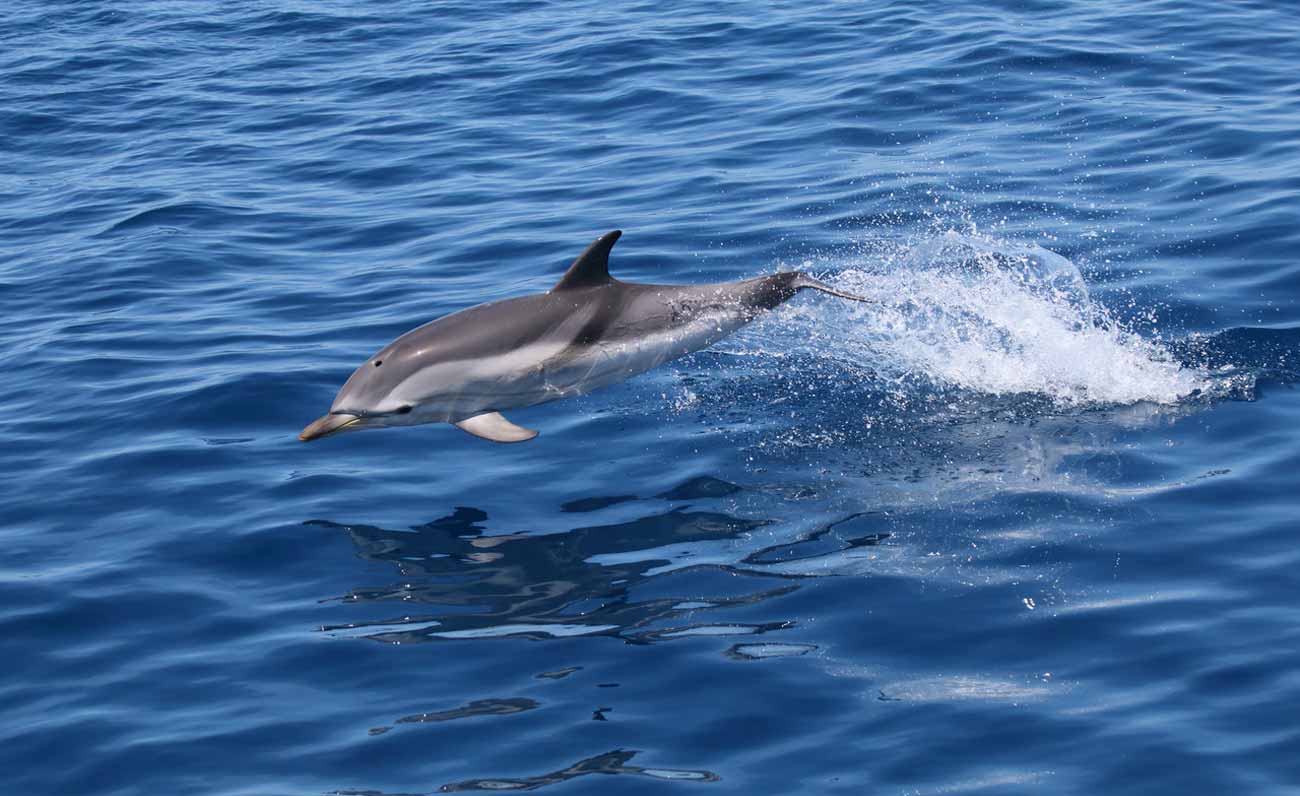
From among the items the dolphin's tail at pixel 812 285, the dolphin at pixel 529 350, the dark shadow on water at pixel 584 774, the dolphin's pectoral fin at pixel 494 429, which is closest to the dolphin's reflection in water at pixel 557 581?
the dolphin's pectoral fin at pixel 494 429

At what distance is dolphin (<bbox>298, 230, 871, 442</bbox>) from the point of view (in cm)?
872

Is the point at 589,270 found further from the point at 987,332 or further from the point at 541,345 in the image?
the point at 987,332

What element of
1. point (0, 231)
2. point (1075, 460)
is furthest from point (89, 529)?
point (0, 231)

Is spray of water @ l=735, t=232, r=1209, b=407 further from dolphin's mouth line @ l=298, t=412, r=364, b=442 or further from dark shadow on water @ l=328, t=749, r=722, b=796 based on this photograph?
dark shadow on water @ l=328, t=749, r=722, b=796

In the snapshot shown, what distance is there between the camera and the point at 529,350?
8.74 metres

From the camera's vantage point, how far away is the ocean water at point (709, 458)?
21.5 ft

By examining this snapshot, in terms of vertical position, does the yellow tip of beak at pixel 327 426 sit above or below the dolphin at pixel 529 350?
below

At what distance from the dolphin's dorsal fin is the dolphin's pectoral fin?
78cm

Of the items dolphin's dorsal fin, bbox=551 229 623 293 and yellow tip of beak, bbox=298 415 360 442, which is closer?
dolphin's dorsal fin, bbox=551 229 623 293

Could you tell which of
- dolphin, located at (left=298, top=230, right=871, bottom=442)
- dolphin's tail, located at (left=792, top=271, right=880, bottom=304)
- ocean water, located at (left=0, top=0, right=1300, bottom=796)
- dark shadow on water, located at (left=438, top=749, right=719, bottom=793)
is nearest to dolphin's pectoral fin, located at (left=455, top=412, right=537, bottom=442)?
dolphin, located at (left=298, top=230, right=871, bottom=442)

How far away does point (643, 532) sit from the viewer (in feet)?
27.7

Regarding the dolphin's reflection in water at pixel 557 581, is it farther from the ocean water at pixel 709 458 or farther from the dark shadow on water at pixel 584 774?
the dark shadow on water at pixel 584 774

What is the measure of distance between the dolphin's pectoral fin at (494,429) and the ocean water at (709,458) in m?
0.36

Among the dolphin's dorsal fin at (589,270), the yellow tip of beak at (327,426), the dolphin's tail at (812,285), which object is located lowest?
the yellow tip of beak at (327,426)
